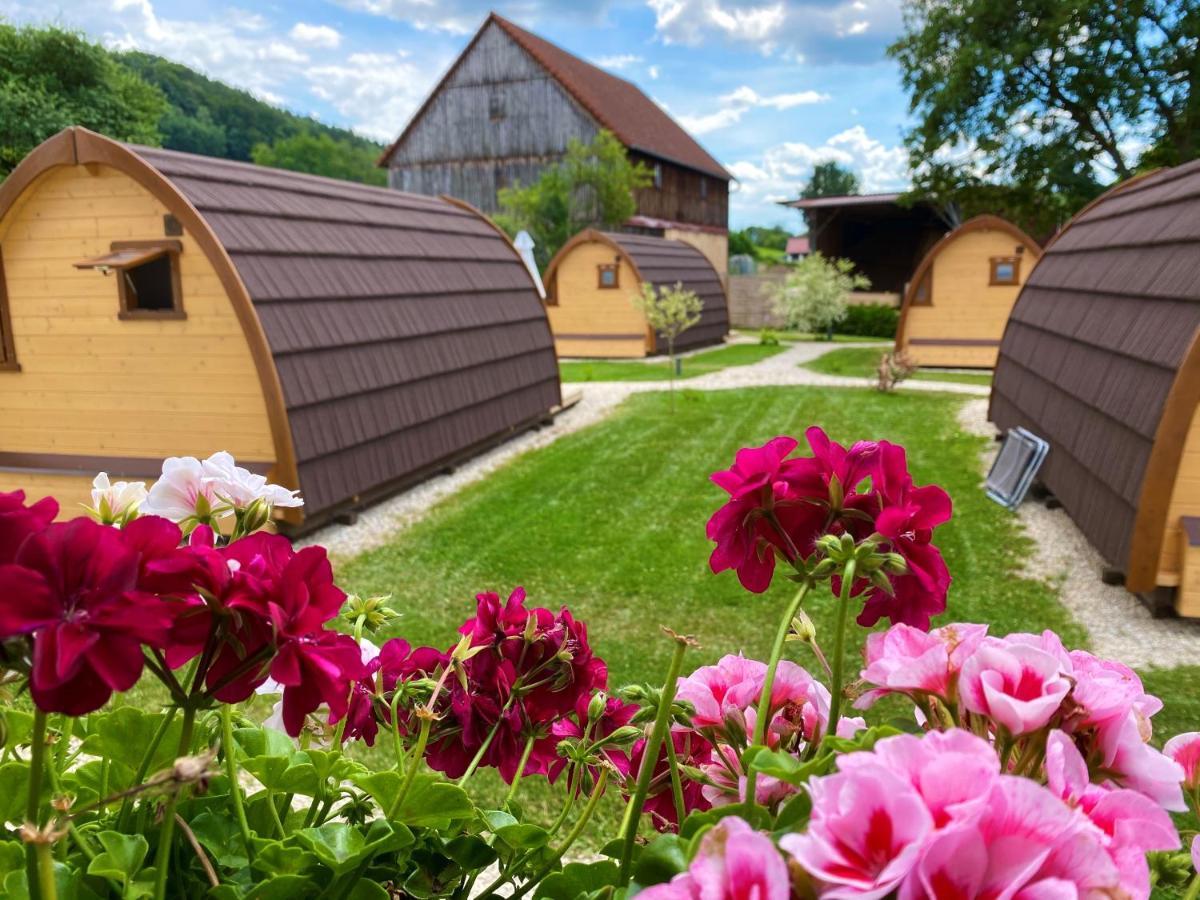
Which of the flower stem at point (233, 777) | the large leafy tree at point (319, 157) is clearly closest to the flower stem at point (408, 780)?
the flower stem at point (233, 777)

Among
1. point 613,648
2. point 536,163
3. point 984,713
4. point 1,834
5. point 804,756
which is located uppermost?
point 536,163

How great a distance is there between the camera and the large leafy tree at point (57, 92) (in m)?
27.7

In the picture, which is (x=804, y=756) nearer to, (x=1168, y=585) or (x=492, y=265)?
(x=1168, y=585)

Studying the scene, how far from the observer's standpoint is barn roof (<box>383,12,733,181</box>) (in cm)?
3284

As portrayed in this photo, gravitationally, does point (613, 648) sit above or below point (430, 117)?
below

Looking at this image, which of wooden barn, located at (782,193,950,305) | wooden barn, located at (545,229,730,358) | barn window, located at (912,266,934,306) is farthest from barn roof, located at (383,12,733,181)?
barn window, located at (912,266,934,306)

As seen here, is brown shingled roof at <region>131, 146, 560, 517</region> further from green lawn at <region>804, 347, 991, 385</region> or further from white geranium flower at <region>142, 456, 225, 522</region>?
green lawn at <region>804, 347, 991, 385</region>

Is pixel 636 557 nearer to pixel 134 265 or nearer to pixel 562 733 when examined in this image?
pixel 134 265

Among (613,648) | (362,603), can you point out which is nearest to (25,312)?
(613,648)

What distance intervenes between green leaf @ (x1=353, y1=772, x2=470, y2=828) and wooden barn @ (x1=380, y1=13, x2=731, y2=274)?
3278cm

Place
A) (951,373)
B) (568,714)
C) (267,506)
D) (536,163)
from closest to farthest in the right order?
(267,506), (568,714), (951,373), (536,163)

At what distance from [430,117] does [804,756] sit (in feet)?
119

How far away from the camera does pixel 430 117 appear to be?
113 feet

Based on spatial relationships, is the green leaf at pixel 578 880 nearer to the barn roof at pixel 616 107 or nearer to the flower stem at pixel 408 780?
the flower stem at pixel 408 780
